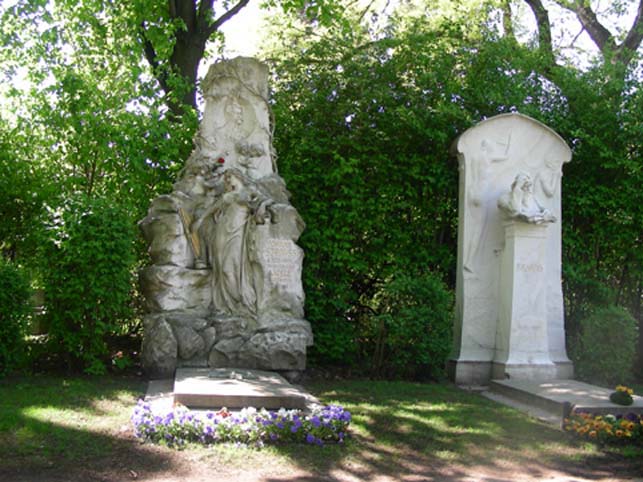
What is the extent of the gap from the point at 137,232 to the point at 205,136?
1.84 m

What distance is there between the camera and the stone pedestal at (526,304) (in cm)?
859

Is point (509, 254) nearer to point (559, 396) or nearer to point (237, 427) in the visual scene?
point (559, 396)

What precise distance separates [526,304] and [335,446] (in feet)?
13.9

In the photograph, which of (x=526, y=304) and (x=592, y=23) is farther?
(x=592, y=23)

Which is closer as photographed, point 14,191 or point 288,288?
point 288,288

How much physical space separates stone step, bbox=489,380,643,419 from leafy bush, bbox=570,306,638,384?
149 centimetres

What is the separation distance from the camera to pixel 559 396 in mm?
6992

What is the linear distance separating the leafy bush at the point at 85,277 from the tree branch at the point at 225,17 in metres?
5.03

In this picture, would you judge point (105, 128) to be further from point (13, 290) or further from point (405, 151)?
point (405, 151)

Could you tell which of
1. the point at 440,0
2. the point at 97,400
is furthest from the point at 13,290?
the point at 440,0

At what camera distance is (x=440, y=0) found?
15.7 meters

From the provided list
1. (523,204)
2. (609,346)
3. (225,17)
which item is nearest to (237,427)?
(523,204)

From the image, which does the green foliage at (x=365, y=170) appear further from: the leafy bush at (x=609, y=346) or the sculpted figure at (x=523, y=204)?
the leafy bush at (x=609, y=346)

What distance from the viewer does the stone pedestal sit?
8586 millimetres
